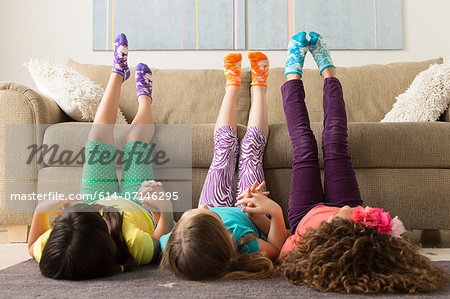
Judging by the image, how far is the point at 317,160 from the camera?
1606 mm

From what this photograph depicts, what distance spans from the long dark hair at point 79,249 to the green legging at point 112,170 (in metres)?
0.45

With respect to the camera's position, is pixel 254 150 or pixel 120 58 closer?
pixel 254 150

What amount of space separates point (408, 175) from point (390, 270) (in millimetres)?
948

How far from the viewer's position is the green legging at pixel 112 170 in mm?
1638

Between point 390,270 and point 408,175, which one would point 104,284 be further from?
point 408,175

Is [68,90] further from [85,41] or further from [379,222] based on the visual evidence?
[379,222]

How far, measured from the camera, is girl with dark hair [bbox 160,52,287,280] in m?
1.05

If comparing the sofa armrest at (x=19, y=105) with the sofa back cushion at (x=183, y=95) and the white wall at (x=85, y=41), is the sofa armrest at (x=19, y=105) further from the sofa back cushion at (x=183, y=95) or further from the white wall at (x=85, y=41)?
the white wall at (x=85, y=41)

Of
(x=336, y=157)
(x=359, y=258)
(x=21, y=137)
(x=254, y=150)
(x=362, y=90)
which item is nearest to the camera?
(x=359, y=258)

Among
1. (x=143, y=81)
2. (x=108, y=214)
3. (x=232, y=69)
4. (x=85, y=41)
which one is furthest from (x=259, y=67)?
(x=85, y=41)

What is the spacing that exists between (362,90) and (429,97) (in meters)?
0.56

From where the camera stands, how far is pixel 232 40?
10.2ft

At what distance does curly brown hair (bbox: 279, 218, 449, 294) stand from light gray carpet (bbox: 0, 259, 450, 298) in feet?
0.08

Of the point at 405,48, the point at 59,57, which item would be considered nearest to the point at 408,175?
the point at 405,48
